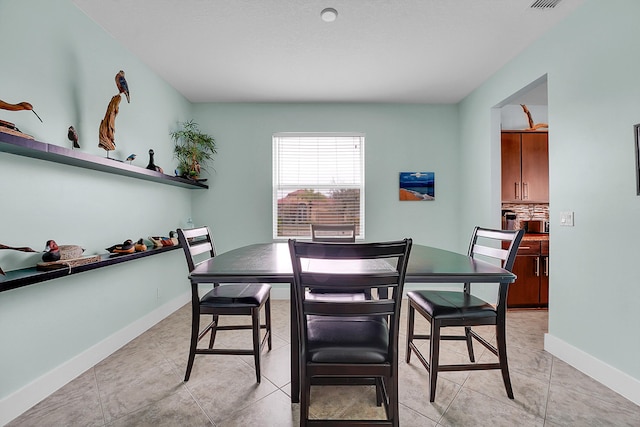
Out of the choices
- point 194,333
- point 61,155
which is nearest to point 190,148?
point 61,155

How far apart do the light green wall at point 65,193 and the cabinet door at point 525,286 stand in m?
3.99

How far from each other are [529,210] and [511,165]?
28.9 inches

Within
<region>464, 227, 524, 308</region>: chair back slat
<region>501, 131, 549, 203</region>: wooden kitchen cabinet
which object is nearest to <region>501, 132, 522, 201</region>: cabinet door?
<region>501, 131, 549, 203</region>: wooden kitchen cabinet

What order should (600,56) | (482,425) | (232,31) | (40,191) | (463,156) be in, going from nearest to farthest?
1. (482,425)
2. (40,191)
3. (600,56)
4. (232,31)
5. (463,156)

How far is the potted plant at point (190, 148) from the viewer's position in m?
3.41

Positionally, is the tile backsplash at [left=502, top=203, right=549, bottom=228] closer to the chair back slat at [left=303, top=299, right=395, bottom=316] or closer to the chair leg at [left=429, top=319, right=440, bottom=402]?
the chair leg at [left=429, top=319, right=440, bottom=402]

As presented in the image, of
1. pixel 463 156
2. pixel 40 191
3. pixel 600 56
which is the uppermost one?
pixel 600 56

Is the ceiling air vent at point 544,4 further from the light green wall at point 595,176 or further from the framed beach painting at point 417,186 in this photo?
the framed beach painting at point 417,186

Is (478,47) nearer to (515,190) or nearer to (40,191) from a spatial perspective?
(515,190)

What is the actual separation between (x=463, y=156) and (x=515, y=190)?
0.77 m

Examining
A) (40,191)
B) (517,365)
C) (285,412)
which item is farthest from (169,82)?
(517,365)

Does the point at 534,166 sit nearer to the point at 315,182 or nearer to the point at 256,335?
the point at 315,182

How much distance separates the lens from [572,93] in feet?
7.09

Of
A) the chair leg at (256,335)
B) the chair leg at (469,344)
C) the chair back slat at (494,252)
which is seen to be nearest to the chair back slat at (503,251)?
the chair back slat at (494,252)
